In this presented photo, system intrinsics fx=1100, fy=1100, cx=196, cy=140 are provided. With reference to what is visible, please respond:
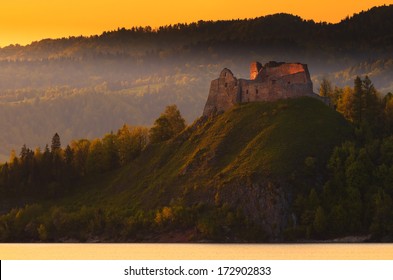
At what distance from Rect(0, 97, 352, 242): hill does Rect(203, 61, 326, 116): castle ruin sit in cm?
161

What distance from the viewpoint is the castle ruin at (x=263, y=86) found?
175750mm

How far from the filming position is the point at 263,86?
179 metres

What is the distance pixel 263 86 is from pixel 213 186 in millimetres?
26342

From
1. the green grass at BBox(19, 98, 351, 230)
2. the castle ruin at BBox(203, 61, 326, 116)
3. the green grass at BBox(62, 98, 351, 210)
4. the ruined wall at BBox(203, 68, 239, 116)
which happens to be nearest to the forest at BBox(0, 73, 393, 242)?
the green grass at BBox(19, 98, 351, 230)

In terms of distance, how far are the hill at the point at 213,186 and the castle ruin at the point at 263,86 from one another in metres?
1.61

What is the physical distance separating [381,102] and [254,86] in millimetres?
21626

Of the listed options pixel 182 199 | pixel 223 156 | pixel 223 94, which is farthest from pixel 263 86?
pixel 182 199

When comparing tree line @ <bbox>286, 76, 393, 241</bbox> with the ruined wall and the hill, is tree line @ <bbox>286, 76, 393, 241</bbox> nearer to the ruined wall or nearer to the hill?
the hill

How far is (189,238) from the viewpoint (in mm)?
152250

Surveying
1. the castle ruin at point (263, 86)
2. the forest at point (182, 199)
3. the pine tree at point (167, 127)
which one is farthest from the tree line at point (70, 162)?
the castle ruin at point (263, 86)

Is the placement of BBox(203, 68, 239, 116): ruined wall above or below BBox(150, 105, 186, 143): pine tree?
above

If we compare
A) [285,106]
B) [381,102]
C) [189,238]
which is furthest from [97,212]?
[381,102]

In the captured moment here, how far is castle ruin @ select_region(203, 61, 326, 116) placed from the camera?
176 meters

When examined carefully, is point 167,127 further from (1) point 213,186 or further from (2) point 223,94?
(1) point 213,186
